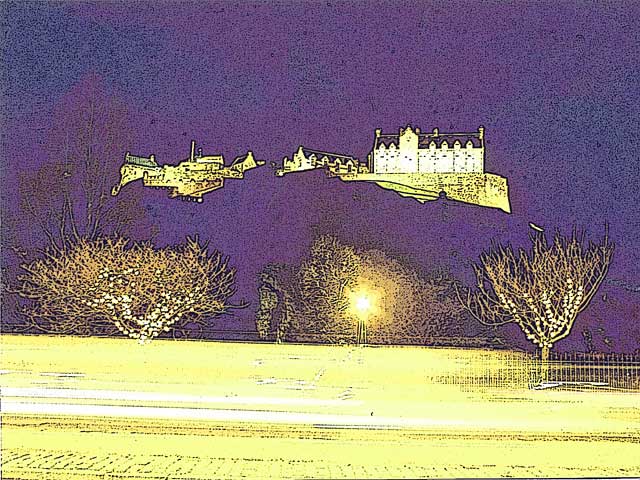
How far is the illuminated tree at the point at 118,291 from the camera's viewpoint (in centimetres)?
368

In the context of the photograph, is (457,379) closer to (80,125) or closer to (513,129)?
(513,129)

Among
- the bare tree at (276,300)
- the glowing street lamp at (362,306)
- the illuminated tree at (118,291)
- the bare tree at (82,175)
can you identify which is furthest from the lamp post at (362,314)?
the bare tree at (82,175)

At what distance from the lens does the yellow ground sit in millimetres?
3531

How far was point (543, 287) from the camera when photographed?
366cm

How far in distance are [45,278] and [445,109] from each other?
5.68 ft

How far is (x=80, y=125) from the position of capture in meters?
3.71

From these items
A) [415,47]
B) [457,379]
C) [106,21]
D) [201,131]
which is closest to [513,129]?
[415,47]

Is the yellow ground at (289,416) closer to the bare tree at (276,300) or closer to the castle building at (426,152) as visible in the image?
the bare tree at (276,300)

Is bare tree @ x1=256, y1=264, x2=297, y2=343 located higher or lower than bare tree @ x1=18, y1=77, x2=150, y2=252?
lower

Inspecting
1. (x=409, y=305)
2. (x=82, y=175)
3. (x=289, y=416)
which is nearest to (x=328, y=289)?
(x=409, y=305)

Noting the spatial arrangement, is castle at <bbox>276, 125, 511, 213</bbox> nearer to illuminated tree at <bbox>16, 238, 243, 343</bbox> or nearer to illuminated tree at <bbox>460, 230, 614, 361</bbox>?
illuminated tree at <bbox>460, 230, 614, 361</bbox>

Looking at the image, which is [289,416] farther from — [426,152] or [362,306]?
[426,152]

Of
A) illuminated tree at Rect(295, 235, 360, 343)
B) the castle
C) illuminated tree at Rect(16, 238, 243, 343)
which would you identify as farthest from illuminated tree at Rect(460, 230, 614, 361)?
illuminated tree at Rect(16, 238, 243, 343)

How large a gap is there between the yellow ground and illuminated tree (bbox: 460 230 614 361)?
169 mm
